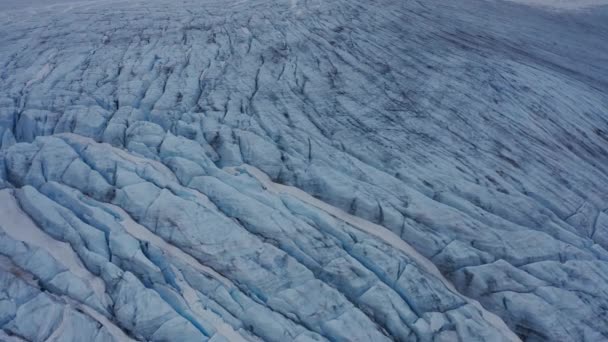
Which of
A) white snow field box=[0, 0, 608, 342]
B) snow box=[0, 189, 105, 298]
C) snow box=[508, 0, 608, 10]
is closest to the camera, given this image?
white snow field box=[0, 0, 608, 342]

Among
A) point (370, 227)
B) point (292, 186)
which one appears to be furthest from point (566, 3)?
point (292, 186)

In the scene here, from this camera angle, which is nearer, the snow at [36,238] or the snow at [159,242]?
the snow at [36,238]

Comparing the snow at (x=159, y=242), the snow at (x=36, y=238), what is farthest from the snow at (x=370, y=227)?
the snow at (x=36, y=238)

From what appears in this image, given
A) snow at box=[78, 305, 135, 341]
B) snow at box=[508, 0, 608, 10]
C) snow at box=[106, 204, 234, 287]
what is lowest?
snow at box=[78, 305, 135, 341]

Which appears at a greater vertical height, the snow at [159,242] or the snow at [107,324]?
the snow at [159,242]

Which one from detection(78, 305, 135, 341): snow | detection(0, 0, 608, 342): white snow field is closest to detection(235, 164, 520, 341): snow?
detection(0, 0, 608, 342): white snow field

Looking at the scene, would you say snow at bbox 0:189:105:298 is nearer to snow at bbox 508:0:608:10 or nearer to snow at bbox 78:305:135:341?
snow at bbox 78:305:135:341

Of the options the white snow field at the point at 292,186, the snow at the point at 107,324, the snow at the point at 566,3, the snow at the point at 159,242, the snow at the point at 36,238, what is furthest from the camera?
the snow at the point at 566,3

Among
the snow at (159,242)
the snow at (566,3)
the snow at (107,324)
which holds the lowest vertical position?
the snow at (107,324)

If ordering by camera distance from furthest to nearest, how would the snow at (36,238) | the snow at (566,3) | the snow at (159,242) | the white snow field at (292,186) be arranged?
1. the snow at (566,3)
2. the snow at (159,242)
3. the snow at (36,238)
4. the white snow field at (292,186)

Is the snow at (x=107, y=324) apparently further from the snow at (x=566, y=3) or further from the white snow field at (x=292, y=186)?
the snow at (x=566, y=3)
